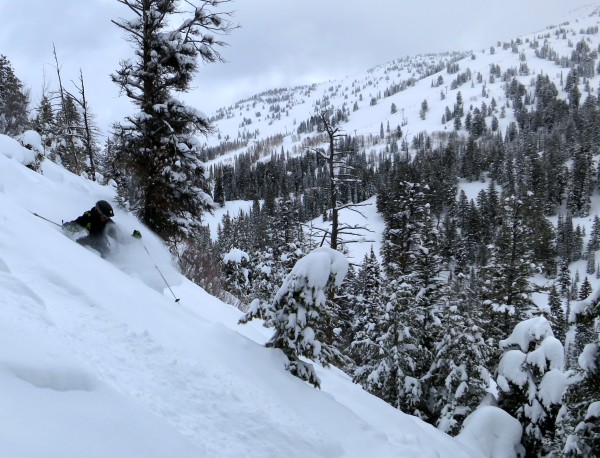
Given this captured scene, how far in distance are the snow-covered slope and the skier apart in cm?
140

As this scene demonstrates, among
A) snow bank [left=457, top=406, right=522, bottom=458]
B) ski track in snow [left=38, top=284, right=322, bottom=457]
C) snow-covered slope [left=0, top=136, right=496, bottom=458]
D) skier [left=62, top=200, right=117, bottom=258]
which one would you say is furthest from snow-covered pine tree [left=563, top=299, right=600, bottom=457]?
skier [left=62, top=200, right=117, bottom=258]

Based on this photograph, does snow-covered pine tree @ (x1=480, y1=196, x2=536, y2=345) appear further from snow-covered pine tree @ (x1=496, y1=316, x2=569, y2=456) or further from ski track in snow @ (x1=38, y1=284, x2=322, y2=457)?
ski track in snow @ (x1=38, y1=284, x2=322, y2=457)

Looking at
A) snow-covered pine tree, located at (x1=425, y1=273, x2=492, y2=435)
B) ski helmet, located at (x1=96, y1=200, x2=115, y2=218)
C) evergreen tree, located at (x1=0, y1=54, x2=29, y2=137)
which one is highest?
evergreen tree, located at (x1=0, y1=54, x2=29, y2=137)

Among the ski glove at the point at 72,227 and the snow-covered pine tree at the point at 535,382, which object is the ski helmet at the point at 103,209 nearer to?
the ski glove at the point at 72,227

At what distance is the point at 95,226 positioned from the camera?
395 inches

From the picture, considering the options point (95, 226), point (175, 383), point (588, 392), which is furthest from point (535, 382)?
point (95, 226)

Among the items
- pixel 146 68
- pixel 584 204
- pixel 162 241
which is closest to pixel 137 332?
pixel 162 241

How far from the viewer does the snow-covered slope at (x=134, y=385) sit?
3.16 meters

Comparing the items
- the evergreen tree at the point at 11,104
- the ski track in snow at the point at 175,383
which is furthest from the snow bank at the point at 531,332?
the evergreen tree at the point at 11,104

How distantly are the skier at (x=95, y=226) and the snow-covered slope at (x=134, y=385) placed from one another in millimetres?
1405

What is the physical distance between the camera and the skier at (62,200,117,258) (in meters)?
9.91

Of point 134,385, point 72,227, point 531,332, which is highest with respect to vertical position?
point 72,227

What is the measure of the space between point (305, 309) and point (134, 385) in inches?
130

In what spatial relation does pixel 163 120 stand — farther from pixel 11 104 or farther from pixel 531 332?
pixel 11 104
